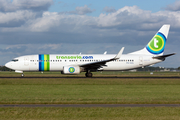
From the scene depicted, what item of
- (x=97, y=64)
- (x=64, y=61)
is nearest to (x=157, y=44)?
(x=97, y=64)

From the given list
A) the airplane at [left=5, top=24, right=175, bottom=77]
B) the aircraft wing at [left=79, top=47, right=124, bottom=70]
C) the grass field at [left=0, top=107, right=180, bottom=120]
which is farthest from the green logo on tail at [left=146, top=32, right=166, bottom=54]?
the grass field at [left=0, top=107, right=180, bottom=120]

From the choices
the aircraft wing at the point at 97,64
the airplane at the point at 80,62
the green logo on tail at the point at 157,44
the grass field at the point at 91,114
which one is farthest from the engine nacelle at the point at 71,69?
the grass field at the point at 91,114

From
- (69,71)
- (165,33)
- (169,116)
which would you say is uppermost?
(165,33)

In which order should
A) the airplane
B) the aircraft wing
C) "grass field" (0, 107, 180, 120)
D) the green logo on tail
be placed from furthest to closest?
1. the green logo on tail
2. the airplane
3. the aircraft wing
4. "grass field" (0, 107, 180, 120)

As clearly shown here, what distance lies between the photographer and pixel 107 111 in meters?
12.6

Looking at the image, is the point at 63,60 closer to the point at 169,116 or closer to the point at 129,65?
the point at 129,65

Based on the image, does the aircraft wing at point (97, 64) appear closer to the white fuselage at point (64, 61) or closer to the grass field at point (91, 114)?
the white fuselage at point (64, 61)

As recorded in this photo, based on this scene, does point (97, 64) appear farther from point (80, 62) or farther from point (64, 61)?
point (64, 61)

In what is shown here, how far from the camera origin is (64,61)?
138ft

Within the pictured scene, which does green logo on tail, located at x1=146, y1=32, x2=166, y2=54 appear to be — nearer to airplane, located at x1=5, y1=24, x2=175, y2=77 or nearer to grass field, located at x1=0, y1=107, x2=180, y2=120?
airplane, located at x1=5, y1=24, x2=175, y2=77

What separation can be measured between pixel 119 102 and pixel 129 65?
91.6 feet

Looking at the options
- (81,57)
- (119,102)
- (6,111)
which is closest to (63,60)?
(81,57)

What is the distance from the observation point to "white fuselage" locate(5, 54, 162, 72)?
41906 millimetres

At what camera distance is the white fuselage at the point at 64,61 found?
41906 millimetres
